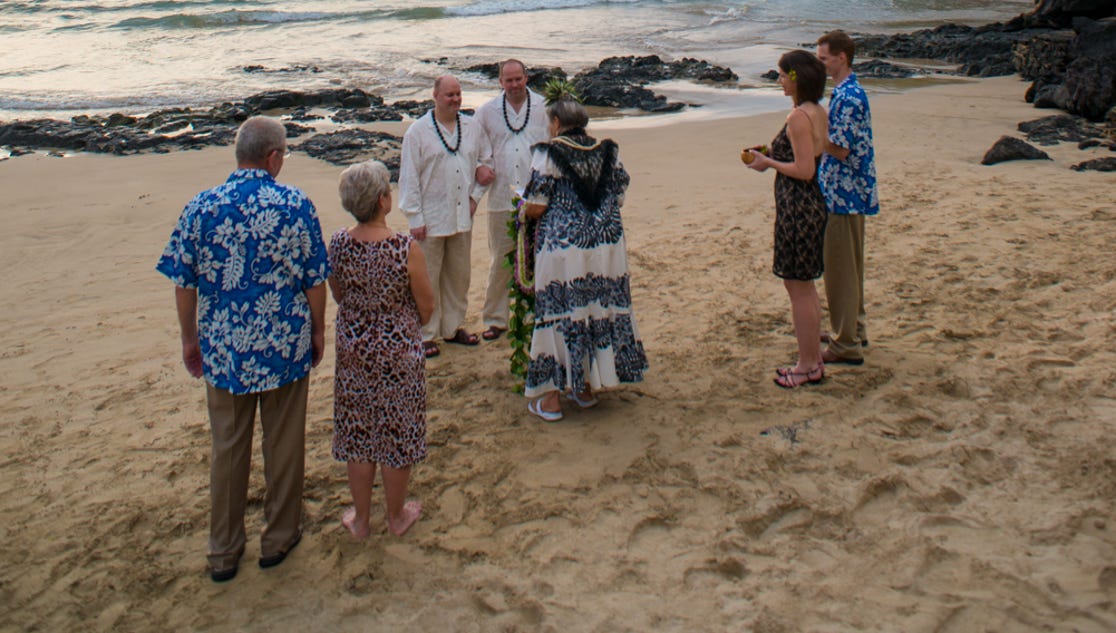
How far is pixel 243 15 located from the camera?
1291 inches

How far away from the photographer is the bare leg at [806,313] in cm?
524

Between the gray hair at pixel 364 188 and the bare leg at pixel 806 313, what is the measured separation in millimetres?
2446

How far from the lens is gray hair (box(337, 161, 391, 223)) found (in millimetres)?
3666

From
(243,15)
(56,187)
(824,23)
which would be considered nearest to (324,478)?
(56,187)

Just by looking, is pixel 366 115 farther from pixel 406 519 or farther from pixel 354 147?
pixel 406 519

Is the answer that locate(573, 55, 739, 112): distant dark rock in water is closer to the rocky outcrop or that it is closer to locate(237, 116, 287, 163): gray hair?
the rocky outcrop

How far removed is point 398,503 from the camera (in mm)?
4105

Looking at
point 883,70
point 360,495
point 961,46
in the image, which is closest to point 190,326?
point 360,495

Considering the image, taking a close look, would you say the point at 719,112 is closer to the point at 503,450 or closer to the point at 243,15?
the point at 503,450

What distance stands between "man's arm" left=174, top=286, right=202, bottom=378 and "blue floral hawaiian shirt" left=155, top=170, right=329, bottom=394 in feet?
0.08

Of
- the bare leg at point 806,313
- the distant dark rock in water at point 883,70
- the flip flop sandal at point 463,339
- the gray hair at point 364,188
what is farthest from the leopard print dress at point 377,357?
the distant dark rock in water at point 883,70

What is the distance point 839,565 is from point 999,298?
340cm

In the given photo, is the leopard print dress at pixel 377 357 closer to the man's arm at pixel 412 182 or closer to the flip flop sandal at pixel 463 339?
the man's arm at pixel 412 182

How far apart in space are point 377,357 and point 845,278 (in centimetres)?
279
